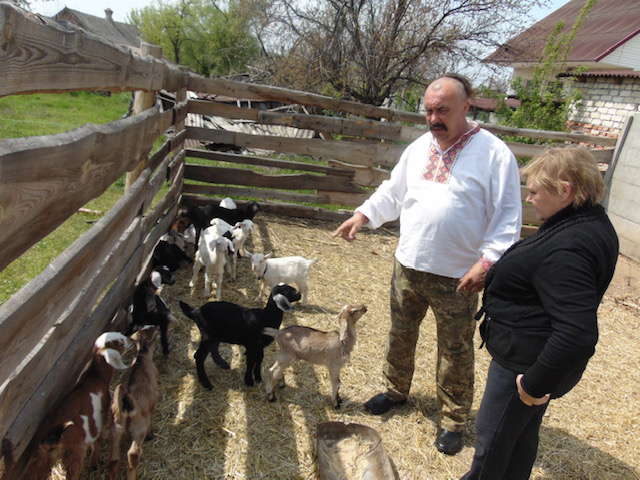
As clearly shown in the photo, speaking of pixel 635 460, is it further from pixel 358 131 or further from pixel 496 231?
pixel 358 131

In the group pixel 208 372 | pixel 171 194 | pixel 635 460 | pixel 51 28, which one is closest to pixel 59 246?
pixel 171 194

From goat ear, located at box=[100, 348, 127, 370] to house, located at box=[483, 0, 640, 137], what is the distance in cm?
1256

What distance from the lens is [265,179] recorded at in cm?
743

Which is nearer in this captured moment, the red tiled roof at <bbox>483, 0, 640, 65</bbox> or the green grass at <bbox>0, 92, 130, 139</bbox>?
the green grass at <bbox>0, 92, 130, 139</bbox>

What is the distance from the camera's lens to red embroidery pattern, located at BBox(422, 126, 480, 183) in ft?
9.04

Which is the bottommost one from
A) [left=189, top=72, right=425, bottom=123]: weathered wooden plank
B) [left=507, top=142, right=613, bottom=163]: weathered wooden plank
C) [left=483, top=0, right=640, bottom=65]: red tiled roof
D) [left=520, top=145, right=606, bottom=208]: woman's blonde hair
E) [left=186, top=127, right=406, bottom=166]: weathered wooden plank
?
[left=186, top=127, right=406, bottom=166]: weathered wooden plank

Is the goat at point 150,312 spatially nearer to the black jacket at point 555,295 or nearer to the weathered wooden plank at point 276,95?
the black jacket at point 555,295

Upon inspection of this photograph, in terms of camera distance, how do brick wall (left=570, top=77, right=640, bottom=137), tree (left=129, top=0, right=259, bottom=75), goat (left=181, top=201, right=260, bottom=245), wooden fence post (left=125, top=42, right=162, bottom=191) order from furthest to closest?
tree (left=129, top=0, right=259, bottom=75)
brick wall (left=570, top=77, right=640, bottom=137)
goat (left=181, top=201, right=260, bottom=245)
wooden fence post (left=125, top=42, right=162, bottom=191)

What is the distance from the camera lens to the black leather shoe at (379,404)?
3.47 m

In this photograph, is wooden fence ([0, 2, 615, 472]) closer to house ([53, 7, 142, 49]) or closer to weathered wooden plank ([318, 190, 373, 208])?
weathered wooden plank ([318, 190, 373, 208])

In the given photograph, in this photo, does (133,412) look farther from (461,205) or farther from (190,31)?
(190,31)

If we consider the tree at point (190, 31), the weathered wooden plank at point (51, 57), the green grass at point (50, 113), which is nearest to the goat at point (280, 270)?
the weathered wooden plank at point (51, 57)

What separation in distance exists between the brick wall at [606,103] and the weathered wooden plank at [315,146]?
9614 millimetres

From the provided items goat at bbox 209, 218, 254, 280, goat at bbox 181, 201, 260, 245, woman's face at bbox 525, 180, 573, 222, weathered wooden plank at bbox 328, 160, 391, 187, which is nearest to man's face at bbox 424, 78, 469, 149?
woman's face at bbox 525, 180, 573, 222
